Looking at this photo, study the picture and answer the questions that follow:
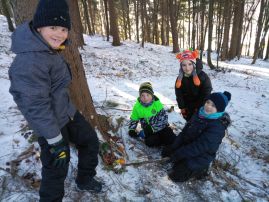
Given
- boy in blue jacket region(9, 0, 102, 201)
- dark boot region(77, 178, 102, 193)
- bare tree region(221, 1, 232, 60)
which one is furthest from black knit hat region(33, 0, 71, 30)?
bare tree region(221, 1, 232, 60)

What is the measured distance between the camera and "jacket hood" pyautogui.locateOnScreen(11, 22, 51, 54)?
213 centimetres

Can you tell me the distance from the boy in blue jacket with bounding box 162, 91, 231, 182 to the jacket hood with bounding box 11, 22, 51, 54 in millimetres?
2505

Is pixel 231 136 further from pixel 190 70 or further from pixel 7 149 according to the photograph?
pixel 7 149

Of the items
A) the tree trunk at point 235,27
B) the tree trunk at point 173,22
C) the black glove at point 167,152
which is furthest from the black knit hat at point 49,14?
the tree trunk at point 235,27

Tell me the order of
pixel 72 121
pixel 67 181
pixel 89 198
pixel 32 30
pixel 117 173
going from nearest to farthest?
1. pixel 32 30
2. pixel 72 121
3. pixel 89 198
4. pixel 67 181
5. pixel 117 173

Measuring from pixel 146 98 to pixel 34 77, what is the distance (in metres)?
2.62

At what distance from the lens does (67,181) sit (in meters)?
3.31

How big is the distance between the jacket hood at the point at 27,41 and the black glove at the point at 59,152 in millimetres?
895

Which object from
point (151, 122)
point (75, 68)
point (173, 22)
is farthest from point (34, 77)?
point (173, 22)

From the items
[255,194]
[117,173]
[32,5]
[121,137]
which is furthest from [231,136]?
[32,5]

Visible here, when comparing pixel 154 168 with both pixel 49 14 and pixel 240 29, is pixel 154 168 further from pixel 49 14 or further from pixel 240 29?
pixel 240 29

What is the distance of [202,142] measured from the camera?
3652mm

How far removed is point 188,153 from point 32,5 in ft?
9.87

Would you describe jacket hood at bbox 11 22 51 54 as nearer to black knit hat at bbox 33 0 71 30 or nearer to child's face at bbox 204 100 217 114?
black knit hat at bbox 33 0 71 30
